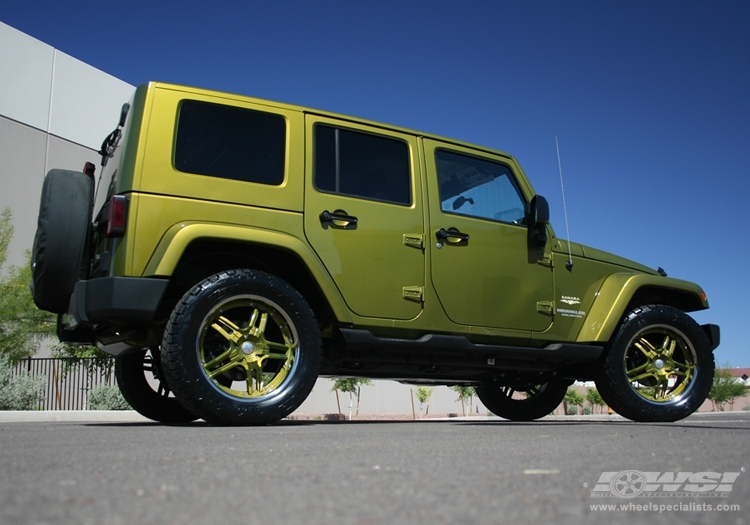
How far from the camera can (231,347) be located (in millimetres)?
4797

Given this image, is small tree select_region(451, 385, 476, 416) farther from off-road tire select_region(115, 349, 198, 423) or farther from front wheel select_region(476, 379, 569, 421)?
off-road tire select_region(115, 349, 198, 423)

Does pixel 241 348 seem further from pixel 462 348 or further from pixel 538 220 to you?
pixel 538 220

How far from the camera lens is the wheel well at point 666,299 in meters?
6.97

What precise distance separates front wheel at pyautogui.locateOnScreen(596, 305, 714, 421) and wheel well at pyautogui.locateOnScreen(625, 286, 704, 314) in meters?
0.26

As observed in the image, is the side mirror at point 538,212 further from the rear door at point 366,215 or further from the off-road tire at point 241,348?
the off-road tire at point 241,348

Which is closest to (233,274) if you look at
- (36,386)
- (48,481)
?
(48,481)

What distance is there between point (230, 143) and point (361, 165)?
1.06m

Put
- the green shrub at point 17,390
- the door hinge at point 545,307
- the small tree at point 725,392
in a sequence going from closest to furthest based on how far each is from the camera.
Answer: the door hinge at point 545,307, the green shrub at point 17,390, the small tree at point 725,392

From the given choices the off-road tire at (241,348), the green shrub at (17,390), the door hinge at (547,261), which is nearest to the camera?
the off-road tire at (241,348)

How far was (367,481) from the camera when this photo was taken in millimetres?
2207

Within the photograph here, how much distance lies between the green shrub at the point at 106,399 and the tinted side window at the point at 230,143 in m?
12.1

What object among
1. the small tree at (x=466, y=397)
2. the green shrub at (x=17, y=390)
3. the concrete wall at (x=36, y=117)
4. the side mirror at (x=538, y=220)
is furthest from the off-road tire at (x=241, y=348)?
the small tree at (x=466, y=397)

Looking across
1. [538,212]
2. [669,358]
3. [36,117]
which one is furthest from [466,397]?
[538,212]

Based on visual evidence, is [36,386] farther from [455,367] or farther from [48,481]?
[48,481]
